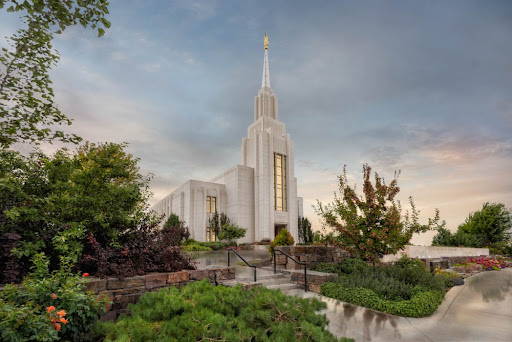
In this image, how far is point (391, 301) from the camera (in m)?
5.38

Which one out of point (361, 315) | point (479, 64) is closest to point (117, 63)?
point (361, 315)

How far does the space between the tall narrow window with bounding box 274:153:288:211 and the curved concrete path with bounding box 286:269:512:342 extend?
24622mm

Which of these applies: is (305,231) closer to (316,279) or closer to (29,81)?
(316,279)

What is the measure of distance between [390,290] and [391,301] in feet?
1.46

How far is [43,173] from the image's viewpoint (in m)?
5.73

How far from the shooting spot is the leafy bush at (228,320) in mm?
2211

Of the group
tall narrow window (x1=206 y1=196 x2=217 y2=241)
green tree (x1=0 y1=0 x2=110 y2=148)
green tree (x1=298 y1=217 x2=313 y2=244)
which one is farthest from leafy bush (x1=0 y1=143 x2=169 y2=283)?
green tree (x1=298 y1=217 x2=313 y2=244)

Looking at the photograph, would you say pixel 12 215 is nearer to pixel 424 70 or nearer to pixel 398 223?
pixel 398 223

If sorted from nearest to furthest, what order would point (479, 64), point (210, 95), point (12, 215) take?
point (12, 215), point (479, 64), point (210, 95)

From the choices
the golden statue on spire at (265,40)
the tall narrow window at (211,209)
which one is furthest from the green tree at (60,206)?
the golden statue on spire at (265,40)

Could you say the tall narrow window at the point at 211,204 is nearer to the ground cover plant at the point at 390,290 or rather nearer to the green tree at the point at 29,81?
the ground cover plant at the point at 390,290

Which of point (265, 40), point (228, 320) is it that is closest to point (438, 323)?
point (228, 320)

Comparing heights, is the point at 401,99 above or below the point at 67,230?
above

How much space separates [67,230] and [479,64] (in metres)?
11.4
